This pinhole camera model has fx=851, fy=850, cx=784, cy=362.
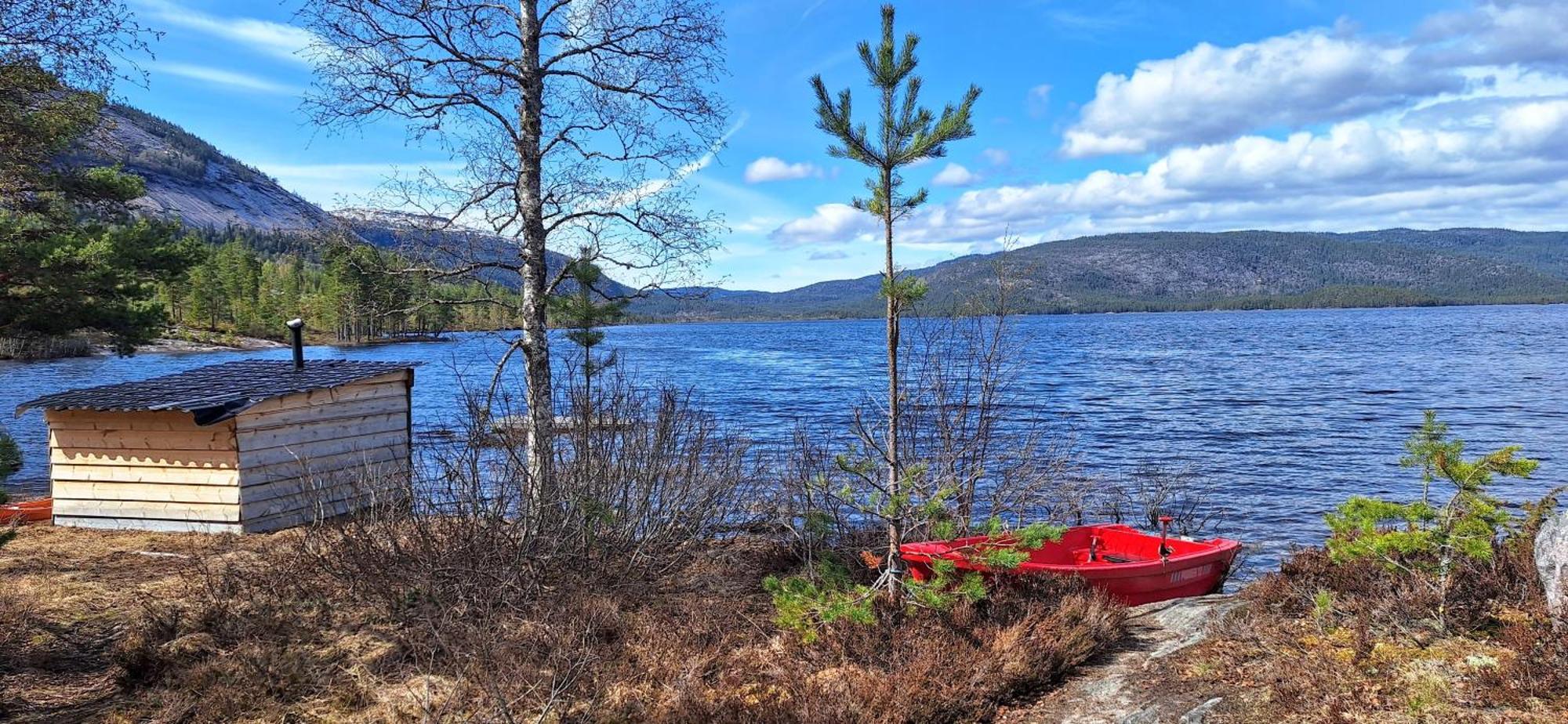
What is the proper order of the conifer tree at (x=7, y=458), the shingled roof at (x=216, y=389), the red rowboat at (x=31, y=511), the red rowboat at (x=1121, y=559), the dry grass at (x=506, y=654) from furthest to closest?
the red rowboat at (x=31, y=511)
the shingled roof at (x=216, y=389)
the red rowboat at (x=1121, y=559)
the conifer tree at (x=7, y=458)
the dry grass at (x=506, y=654)

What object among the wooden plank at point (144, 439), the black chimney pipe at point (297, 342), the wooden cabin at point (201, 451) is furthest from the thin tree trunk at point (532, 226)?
the black chimney pipe at point (297, 342)

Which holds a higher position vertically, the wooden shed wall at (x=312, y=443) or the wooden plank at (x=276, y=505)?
the wooden shed wall at (x=312, y=443)

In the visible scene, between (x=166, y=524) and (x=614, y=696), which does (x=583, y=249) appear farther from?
(x=166, y=524)

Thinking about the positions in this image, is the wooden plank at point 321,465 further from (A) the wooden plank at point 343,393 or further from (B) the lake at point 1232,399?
(B) the lake at point 1232,399

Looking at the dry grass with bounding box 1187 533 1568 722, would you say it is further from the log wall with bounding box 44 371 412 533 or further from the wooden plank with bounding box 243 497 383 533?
the wooden plank with bounding box 243 497 383 533

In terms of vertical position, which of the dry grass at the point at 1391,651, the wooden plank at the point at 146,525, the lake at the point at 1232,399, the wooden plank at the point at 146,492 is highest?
the wooden plank at the point at 146,492

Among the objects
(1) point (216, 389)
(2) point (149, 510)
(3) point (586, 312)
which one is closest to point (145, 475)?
(2) point (149, 510)

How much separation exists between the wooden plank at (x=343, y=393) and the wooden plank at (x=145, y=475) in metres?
0.92

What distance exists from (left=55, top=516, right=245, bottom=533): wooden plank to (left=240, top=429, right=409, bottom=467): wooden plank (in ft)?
2.80

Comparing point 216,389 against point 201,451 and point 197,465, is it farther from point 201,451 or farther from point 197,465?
point 197,465

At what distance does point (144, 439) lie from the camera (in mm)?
10906

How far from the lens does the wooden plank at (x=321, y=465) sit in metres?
10.8

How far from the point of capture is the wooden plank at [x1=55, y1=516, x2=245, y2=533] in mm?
10820

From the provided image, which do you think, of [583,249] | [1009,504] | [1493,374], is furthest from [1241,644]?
[1493,374]
